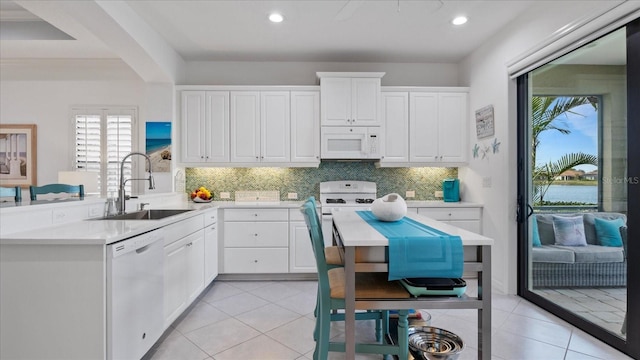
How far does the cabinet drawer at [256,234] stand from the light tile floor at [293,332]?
632 mm

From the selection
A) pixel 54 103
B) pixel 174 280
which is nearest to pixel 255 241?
pixel 174 280

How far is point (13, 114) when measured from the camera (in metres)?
4.50

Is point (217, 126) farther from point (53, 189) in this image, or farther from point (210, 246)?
point (53, 189)

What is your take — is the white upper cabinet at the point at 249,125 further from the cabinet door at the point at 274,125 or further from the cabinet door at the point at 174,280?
the cabinet door at the point at 174,280

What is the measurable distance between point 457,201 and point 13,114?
20.6ft

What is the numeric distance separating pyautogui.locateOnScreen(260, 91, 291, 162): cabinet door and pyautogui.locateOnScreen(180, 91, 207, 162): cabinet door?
29.6 inches

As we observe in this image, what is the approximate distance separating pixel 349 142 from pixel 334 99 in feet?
1.86

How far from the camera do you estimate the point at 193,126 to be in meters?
3.97

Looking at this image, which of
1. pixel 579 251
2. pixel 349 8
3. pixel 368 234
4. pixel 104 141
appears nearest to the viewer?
pixel 368 234

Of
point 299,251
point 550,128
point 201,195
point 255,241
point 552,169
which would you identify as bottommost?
point 299,251

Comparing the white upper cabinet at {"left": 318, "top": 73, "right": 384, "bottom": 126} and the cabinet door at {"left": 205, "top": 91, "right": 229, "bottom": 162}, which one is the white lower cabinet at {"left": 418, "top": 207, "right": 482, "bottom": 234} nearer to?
the white upper cabinet at {"left": 318, "top": 73, "right": 384, "bottom": 126}

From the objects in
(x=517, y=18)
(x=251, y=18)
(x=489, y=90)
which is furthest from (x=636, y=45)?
(x=251, y=18)

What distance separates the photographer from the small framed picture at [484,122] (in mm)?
3559

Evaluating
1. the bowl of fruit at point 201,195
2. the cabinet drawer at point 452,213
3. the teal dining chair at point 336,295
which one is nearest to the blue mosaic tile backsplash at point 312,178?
the bowl of fruit at point 201,195
